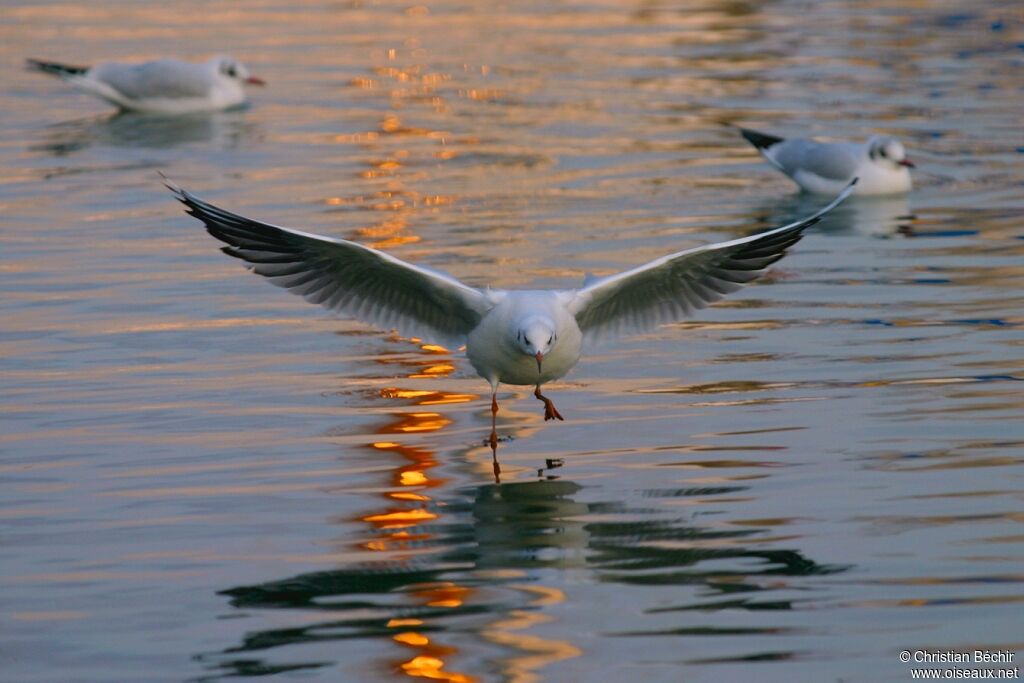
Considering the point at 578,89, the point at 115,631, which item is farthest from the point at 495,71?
the point at 115,631

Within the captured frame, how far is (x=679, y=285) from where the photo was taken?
31.6ft

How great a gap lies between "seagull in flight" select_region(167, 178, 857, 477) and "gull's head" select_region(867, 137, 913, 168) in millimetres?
6275

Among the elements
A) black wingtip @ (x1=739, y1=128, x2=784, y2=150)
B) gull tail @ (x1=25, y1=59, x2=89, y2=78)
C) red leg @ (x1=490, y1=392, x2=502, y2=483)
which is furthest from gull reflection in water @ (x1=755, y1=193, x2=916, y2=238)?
gull tail @ (x1=25, y1=59, x2=89, y2=78)

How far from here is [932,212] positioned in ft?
49.1

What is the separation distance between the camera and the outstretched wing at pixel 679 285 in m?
9.12

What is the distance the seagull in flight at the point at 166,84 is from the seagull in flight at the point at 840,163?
299 inches

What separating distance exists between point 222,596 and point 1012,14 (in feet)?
82.0

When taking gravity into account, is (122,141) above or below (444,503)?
above

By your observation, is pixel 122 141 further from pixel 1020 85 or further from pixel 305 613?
pixel 305 613

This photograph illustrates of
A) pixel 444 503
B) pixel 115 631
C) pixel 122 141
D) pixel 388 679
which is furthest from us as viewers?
pixel 122 141

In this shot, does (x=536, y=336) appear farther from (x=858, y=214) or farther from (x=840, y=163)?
(x=840, y=163)

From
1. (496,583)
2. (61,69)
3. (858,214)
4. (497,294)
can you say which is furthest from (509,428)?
(61,69)

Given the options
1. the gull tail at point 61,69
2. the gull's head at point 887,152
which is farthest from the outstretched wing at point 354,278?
the gull tail at point 61,69

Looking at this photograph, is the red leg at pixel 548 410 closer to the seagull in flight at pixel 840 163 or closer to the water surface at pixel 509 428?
the water surface at pixel 509 428
